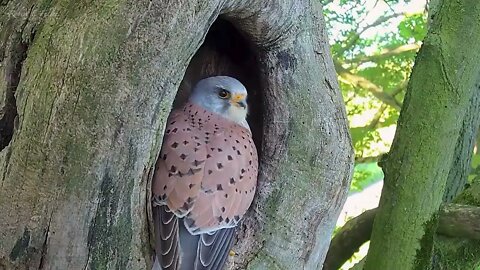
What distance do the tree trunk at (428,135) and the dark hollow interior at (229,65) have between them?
57 centimetres

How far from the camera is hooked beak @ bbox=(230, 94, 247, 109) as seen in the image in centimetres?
136

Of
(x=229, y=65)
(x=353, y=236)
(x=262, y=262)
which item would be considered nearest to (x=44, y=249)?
(x=262, y=262)

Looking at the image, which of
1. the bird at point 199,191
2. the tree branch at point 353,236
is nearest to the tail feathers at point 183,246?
the bird at point 199,191

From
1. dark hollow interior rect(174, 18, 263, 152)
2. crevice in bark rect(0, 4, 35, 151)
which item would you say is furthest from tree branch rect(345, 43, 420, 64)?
crevice in bark rect(0, 4, 35, 151)

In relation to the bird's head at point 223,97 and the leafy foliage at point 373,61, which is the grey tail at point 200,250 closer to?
the bird's head at point 223,97

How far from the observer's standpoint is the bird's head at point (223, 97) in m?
1.36

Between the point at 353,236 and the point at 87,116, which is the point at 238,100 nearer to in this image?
the point at 87,116

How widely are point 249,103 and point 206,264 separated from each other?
39cm

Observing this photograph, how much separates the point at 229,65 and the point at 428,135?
64cm

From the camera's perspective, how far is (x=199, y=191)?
120cm

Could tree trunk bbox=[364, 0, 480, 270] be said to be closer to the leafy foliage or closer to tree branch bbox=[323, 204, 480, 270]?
tree branch bbox=[323, 204, 480, 270]

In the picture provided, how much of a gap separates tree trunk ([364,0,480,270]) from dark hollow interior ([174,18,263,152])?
22.5 inches

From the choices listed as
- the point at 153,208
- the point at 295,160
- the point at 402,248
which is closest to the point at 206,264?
the point at 153,208

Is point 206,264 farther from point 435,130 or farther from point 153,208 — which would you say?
point 435,130
